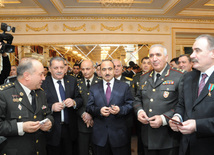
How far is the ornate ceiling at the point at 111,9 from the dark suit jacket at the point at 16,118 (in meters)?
4.54

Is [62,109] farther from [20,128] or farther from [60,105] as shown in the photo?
[20,128]

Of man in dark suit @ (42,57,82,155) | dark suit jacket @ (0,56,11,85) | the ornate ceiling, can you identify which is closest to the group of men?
man in dark suit @ (42,57,82,155)

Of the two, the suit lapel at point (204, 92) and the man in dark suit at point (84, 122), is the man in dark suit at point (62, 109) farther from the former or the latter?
the suit lapel at point (204, 92)

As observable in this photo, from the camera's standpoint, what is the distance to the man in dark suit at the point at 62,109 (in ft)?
8.15

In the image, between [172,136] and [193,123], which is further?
[172,136]

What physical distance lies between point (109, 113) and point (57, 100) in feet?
2.92

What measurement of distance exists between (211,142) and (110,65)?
1.45m

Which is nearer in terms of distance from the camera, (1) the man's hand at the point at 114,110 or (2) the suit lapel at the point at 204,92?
(2) the suit lapel at the point at 204,92

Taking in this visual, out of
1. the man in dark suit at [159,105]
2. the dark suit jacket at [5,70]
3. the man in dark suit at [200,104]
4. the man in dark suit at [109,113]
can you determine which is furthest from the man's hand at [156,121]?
the dark suit jacket at [5,70]

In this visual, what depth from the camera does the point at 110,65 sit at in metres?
2.43

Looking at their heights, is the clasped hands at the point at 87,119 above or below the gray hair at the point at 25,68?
below

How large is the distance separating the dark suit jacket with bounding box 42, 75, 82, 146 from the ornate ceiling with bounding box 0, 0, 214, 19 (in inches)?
147

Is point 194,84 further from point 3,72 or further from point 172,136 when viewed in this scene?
point 3,72

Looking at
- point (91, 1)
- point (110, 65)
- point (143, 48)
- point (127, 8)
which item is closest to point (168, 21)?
point (143, 48)
